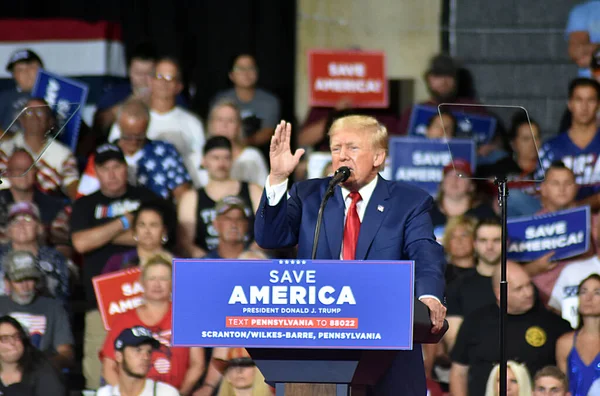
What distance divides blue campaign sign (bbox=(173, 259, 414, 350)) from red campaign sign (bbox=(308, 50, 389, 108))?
201 inches

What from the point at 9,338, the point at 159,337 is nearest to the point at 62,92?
the point at 9,338

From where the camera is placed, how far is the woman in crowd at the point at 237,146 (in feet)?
25.4

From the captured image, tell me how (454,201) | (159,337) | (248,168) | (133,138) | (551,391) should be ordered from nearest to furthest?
1. (551,391)
2. (159,337)
3. (454,201)
4. (133,138)
5. (248,168)

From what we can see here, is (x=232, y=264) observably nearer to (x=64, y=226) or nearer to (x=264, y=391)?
(x=264, y=391)

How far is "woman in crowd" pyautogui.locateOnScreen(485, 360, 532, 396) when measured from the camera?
247 inches

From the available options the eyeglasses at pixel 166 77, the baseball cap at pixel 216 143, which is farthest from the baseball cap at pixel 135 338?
the eyeglasses at pixel 166 77

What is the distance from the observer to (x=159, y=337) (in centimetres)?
663

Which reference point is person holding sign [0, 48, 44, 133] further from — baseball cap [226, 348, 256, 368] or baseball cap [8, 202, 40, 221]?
baseball cap [226, 348, 256, 368]

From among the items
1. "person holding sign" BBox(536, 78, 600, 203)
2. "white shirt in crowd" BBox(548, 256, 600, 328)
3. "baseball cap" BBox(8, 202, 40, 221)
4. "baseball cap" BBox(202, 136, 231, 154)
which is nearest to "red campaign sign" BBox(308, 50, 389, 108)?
"baseball cap" BBox(202, 136, 231, 154)

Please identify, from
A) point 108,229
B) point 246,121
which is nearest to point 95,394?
point 108,229

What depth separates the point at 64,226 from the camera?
733 centimetres

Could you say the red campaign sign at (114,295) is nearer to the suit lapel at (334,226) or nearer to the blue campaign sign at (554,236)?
the blue campaign sign at (554,236)

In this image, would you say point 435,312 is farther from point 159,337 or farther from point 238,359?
point 159,337

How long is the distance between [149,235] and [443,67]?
8.69ft
